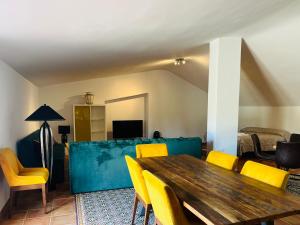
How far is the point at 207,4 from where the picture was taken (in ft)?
7.66

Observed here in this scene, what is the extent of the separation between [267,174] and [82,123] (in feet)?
18.5

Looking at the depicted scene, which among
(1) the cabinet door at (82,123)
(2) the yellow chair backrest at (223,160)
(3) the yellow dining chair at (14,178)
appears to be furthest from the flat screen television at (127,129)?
(2) the yellow chair backrest at (223,160)

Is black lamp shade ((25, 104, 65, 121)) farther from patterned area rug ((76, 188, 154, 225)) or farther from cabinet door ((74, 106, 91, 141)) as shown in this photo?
cabinet door ((74, 106, 91, 141))

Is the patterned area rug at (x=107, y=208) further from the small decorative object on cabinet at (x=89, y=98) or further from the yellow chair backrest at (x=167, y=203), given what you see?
the small decorative object on cabinet at (x=89, y=98)

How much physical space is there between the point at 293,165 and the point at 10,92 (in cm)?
491

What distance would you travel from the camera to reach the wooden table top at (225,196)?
1.39 m

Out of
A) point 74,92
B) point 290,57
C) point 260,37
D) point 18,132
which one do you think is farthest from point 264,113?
point 18,132

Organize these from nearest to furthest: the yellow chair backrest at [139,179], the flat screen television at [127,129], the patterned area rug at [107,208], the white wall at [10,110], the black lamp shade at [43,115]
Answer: the yellow chair backrest at [139,179] → the patterned area rug at [107,208] → the white wall at [10,110] → the black lamp shade at [43,115] → the flat screen television at [127,129]

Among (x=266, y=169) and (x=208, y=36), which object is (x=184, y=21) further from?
(x=266, y=169)

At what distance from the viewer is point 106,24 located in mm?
2262

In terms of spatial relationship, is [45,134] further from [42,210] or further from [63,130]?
[63,130]

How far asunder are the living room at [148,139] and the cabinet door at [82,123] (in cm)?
3

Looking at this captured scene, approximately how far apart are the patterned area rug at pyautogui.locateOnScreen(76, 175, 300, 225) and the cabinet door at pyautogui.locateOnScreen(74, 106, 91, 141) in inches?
136

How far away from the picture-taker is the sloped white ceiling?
1.79m
